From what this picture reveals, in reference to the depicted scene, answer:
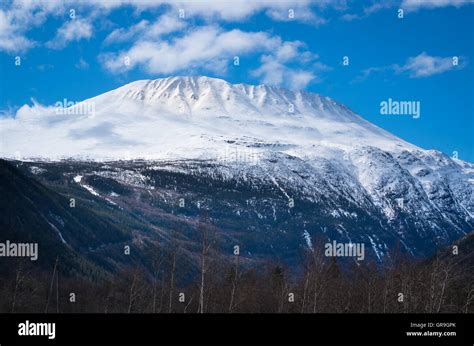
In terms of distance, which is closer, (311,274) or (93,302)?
(311,274)

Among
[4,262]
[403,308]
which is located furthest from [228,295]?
[4,262]
